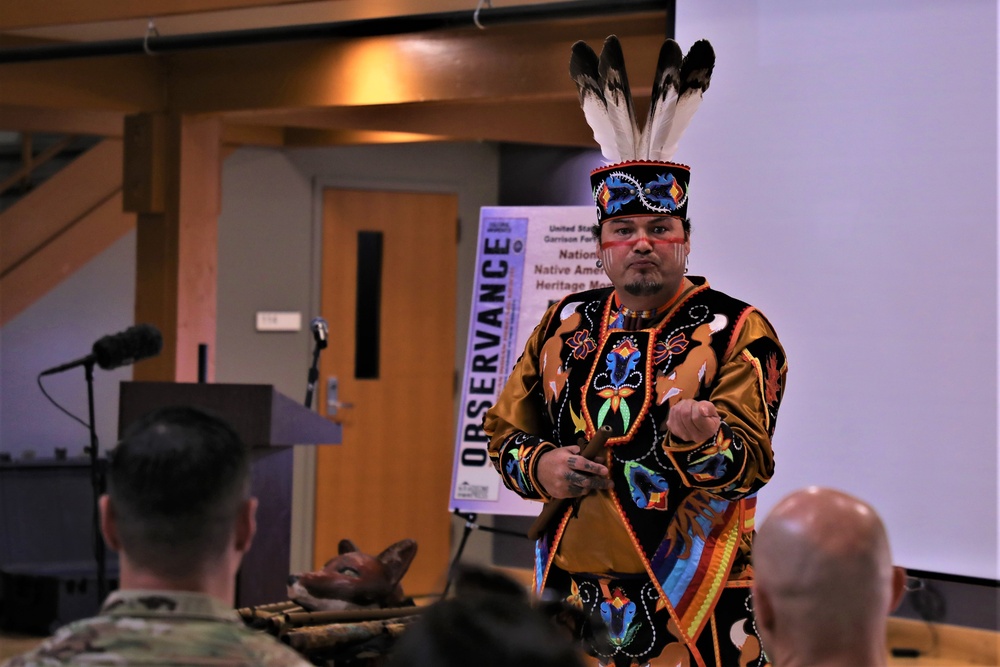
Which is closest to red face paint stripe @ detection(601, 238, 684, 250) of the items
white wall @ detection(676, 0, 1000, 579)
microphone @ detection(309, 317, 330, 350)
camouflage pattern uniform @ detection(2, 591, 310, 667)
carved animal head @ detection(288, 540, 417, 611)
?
carved animal head @ detection(288, 540, 417, 611)

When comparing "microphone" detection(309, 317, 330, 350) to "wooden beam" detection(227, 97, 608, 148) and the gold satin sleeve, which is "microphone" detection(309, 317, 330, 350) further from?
the gold satin sleeve

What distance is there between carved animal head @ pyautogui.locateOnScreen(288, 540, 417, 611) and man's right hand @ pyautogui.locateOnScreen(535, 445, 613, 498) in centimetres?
81

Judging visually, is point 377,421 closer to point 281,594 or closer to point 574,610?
point 281,594

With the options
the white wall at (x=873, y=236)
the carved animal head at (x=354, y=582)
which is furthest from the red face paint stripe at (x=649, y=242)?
the white wall at (x=873, y=236)

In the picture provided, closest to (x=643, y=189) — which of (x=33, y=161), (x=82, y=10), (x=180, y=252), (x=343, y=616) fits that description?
(x=343, y=616)

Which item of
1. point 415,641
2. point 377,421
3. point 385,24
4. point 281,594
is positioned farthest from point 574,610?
point 377,421

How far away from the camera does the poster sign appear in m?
4.83

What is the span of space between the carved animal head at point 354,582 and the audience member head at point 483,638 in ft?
6.73

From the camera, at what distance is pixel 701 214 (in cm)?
383

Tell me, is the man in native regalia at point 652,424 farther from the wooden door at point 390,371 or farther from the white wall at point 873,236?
the wooden door at point 390,371

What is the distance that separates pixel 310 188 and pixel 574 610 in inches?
224

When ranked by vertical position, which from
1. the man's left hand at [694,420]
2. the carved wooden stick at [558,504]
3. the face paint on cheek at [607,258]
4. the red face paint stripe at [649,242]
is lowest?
the carved wooden stick at [558,504]

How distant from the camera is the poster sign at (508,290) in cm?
483

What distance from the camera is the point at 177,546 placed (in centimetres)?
130
